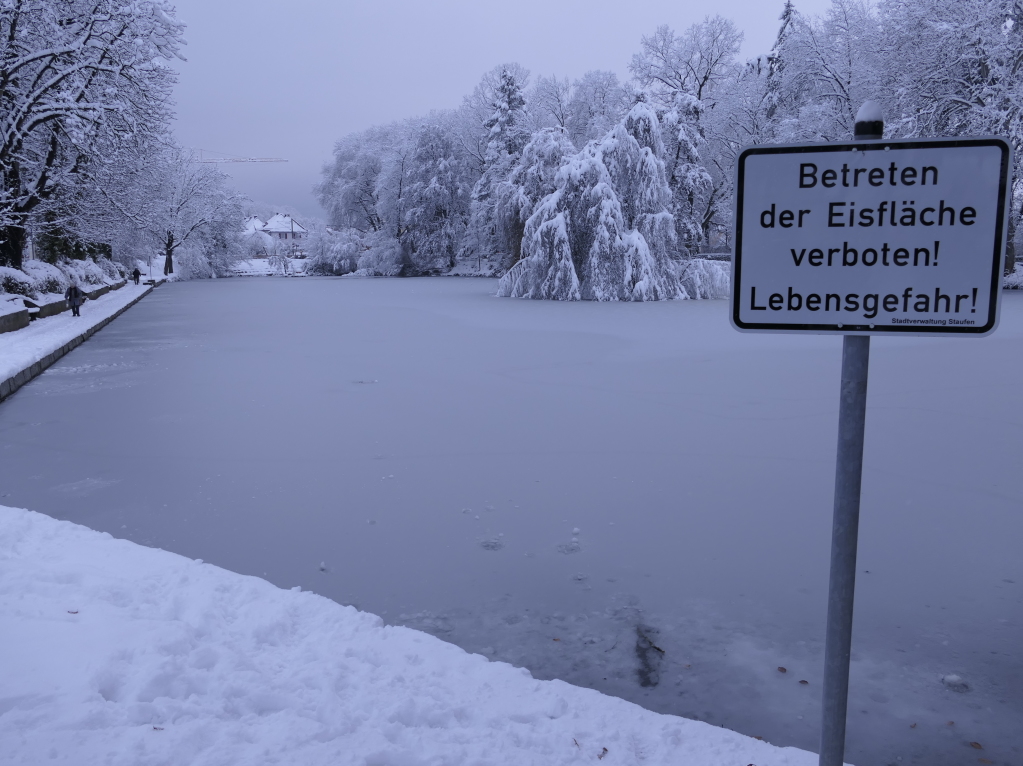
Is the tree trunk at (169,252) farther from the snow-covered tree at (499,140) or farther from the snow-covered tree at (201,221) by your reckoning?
the snow-covered tree at (499,140)

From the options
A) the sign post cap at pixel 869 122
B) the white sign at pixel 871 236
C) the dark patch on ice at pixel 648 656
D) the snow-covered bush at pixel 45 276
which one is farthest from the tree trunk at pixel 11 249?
the sign post cap at pixel 869 122

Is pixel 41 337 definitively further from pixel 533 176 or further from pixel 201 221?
pixel 201 221

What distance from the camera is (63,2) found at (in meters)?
19.5

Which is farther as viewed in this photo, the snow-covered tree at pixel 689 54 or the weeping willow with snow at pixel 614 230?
the snow-covered tree at pixel 689 54

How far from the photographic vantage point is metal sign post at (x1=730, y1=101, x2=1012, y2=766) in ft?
5.31

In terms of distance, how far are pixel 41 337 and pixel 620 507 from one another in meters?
13.2

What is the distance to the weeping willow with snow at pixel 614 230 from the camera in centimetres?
2473

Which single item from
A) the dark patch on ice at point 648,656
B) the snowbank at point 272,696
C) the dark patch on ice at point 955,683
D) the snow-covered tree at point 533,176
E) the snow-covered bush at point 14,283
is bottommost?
the dark patch on ice at point 648,656

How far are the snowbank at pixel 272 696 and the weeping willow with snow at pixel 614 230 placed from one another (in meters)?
22.1

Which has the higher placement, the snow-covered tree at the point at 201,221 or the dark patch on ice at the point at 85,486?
the snow-covered tree at the point at 201,221

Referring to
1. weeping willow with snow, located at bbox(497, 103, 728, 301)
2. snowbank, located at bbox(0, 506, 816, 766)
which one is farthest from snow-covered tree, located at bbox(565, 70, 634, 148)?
snowbank, located at bbox(0, 506, 816, 766)

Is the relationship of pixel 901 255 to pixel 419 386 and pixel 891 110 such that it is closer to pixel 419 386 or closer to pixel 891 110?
pixel 419 386

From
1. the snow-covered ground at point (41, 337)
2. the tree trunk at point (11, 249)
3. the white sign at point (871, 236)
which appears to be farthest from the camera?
the tree trunk at point (11, 249)

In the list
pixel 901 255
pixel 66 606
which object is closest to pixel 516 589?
pixel 66 606
